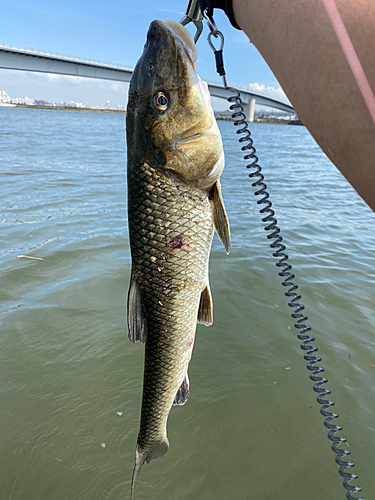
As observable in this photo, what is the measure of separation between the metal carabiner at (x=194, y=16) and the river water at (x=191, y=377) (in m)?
2.98

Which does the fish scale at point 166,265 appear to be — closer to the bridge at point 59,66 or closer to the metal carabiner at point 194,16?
the metal carabiner at point 194,16

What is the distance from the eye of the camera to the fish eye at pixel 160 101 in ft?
5.27

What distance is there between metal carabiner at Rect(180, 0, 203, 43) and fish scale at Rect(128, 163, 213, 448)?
743 millimetres

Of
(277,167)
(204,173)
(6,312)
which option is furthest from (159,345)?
(277,167)

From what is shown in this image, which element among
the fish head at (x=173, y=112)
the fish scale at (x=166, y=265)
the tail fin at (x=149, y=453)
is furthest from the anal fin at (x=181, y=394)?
the fish head at (x=173, y=112)

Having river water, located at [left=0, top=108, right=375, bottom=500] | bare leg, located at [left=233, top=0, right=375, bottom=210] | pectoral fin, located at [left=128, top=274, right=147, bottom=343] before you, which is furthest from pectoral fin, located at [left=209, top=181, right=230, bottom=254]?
river water, located at [left=0, top=108, right=375, bottom=500]

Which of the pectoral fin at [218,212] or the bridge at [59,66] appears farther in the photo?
the bridge at [59,66]

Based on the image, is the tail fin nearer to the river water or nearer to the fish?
the river water

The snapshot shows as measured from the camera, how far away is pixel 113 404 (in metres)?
3.08

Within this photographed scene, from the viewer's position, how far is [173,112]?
1.61 metres

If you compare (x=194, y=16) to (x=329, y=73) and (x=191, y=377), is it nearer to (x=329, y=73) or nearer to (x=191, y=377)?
(x=329, y=73)

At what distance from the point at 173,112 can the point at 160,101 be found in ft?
0.28

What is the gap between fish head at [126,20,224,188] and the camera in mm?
1580

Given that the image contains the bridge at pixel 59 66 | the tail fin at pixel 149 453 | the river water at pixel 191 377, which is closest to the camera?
the tail fin at pixel 149 453
